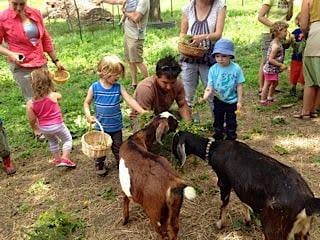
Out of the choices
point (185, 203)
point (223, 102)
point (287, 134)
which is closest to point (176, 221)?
point (185, 203)

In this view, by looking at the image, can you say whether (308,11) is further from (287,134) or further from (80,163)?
(80,163)

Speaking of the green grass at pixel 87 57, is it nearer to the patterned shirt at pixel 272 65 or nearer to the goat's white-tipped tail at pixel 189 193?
the patterned shirt at pixel 272 65

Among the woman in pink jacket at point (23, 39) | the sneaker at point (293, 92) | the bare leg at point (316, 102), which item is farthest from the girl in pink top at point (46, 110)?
the sneaker at point (293, 92)

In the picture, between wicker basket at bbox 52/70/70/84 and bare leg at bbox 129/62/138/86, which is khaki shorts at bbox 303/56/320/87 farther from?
wicker basket at bbox 52/70/70/84

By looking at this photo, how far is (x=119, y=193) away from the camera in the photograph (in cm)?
475

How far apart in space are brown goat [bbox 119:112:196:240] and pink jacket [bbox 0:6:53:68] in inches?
90.8

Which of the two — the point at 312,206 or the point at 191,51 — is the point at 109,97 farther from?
the point at 312,206

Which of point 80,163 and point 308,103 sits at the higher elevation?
point 308,103

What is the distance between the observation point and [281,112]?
21.4 feet

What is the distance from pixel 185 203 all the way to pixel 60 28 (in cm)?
1115

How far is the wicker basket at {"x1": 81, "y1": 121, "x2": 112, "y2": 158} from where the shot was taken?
4.40 metres

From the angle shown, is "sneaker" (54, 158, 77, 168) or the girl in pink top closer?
the girl in pink top

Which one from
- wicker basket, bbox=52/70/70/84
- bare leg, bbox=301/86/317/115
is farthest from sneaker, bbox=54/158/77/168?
bare leg, bbox=301/86/317/115

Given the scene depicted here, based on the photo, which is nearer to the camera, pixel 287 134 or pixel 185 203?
pixel 185 203
